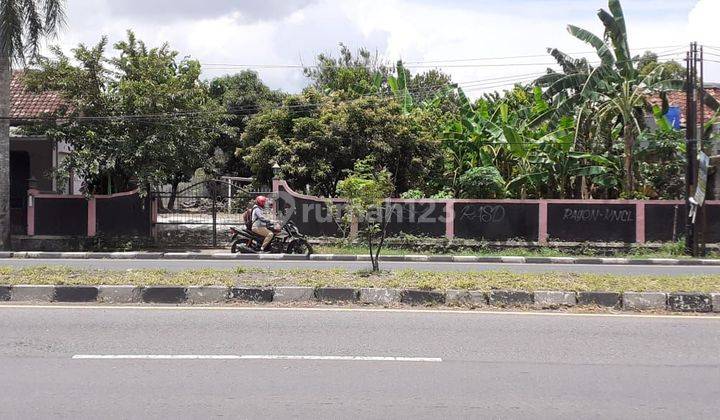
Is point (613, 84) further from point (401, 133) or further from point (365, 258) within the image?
point (365, 258)

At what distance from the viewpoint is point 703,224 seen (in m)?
18.3

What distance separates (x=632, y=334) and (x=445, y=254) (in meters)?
12.2

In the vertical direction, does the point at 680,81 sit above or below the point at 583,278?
above

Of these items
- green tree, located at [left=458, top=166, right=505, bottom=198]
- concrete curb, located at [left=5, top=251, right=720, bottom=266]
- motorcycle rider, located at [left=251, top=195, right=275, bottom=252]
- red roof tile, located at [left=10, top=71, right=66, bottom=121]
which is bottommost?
concrete curb, located at [left=5, top=251, right=720, bottom=266]

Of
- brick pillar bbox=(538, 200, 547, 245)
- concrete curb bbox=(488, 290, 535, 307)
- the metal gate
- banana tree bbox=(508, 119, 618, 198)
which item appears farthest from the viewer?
banana tree bbox=(508, 119, 618, 198)

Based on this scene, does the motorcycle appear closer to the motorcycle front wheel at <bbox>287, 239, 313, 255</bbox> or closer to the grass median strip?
the motorcycle front wheel at <bbox>287, 239, 313, 255</bbox>

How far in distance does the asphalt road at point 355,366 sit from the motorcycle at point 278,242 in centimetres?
915

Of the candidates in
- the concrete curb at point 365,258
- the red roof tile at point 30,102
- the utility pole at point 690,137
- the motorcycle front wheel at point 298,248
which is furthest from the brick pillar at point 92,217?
the utility pole at point 690,137

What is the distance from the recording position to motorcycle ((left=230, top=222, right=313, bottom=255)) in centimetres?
1739

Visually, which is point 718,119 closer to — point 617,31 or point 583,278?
point 617,31

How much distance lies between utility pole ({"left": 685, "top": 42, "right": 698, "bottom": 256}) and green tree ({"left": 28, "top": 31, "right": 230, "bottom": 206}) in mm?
13471

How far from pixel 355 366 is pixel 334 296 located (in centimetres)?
331

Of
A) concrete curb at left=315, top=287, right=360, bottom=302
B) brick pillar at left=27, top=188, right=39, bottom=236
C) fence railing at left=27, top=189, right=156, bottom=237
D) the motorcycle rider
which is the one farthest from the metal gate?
concrete curb at left=315, top=287, right=360, bottom=302

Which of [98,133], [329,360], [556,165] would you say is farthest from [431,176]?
[329,360]
